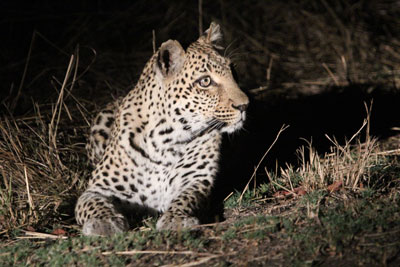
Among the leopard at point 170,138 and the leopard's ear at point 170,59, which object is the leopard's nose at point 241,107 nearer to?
the leopard at point 170,138

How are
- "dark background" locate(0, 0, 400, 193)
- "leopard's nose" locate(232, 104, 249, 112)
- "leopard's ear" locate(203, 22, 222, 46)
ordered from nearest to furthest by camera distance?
"leopard's nose" locate(232, 104, 249, 112)
"leopard's ear" locate(203, 22, 222, 46)
"dark background" locate(0, 0, 400, 193)

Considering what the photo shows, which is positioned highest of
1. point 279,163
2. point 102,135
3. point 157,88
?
point 157,88

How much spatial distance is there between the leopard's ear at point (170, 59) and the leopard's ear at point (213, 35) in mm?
450

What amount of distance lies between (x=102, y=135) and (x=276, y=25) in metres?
5.71

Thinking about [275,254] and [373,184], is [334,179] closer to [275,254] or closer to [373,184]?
[373,184]

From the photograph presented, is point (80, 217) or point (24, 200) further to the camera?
point (24, 200)

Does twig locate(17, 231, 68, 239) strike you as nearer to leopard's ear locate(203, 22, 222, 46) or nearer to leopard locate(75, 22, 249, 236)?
leopard locate(75, 22, 249, 236)

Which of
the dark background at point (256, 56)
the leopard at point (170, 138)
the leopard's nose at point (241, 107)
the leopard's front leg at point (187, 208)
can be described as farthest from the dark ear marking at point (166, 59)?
the dark background at point (256, 56)

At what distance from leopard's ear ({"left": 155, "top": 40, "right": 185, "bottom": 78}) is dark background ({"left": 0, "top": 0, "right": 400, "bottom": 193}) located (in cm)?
147

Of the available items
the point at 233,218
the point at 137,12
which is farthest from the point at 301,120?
the point at 137,12

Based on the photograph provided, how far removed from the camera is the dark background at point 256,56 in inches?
354

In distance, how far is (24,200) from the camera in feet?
21.6

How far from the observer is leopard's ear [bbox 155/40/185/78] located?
603cm

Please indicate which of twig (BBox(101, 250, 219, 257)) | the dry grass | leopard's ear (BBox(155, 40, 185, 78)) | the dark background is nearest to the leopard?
leopard's ear (BBox(155, 40, 185, 78))
